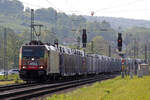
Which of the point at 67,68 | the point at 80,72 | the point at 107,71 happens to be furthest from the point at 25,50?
the point at 107,71

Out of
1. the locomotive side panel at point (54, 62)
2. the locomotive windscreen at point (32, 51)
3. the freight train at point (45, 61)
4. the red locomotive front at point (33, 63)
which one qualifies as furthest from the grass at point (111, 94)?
the locomotive side panel at point (54, 62)

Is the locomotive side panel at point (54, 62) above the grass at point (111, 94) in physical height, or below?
above

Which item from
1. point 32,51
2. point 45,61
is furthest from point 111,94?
point 32,51

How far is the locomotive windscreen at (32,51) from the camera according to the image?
129 feet

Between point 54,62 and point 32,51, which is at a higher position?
point 32,51

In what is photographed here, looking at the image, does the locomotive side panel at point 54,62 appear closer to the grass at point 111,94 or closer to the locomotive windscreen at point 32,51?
the locomotive windscreen at point 32,51

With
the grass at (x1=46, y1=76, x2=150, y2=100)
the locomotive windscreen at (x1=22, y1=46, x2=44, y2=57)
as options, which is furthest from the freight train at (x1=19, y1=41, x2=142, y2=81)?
the grass at (x1=46, y1=76, x2=150, y2=100)

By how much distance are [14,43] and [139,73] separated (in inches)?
3991

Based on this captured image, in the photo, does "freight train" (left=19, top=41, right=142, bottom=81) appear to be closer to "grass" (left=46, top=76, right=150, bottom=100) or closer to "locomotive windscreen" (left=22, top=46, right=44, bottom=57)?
"locomotive windscreen" (left=22, top=46, right=44, bottom=57)

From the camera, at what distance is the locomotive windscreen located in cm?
3925

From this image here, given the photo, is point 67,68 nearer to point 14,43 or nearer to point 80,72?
point 80,72

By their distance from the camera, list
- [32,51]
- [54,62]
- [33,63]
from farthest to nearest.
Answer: [54,62] → [32,51] → [33,63]

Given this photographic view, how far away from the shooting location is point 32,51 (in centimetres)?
3941

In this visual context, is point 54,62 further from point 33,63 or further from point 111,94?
point 111,94
